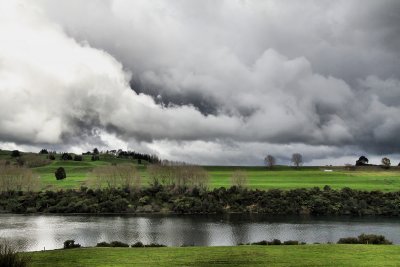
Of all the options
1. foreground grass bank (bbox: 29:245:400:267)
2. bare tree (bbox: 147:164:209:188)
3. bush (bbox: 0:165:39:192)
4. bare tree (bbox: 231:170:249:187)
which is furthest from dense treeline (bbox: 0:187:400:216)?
foreground grass bank (bbox: 29:245:400:267)

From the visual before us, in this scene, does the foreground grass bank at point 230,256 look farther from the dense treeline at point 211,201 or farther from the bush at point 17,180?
the bush at point 17,180

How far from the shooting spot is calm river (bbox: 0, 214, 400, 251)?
213 ft

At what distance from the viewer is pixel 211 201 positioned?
12400 centimetres

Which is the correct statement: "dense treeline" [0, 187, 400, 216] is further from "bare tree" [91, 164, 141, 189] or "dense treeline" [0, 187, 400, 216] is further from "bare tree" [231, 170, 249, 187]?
"bare tree" [91, 164, 141, 189]

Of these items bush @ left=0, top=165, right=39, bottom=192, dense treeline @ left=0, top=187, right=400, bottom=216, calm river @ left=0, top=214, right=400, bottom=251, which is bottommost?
calm river @ left=0, top=214, right=400, bottom=251

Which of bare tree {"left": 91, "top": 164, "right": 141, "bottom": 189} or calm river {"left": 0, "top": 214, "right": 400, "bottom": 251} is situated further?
bare tree {"left": 91, "top": 164, "right": 141, "bottom": 189}

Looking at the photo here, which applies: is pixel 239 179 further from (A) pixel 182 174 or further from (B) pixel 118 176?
(B) pixel 118 176

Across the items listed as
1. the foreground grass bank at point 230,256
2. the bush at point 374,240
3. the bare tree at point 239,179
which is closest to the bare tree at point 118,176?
the bare tree at point 239,179

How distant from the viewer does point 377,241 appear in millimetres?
50531

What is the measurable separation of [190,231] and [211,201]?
47.5m

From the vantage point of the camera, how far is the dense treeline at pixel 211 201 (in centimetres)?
11788

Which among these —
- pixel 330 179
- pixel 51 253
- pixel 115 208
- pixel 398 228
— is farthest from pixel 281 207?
pixel 51 253

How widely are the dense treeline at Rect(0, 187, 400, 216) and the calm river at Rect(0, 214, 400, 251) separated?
1913 centimetres

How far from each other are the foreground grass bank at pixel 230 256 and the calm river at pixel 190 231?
866 inches
